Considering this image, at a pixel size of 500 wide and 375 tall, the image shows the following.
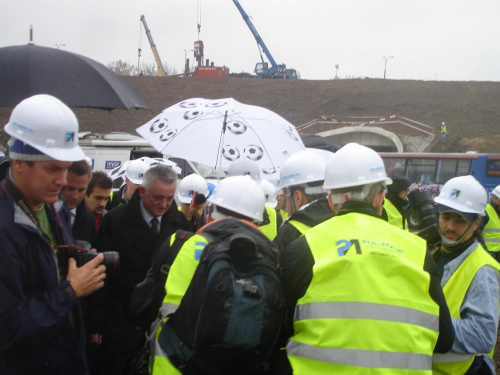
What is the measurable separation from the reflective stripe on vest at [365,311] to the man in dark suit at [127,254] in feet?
6.18

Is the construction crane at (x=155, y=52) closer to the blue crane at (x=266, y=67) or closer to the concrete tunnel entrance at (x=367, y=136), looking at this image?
the blue crane at (x=266, y=67)

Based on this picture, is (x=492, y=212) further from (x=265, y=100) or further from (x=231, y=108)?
(x=265, y=100)

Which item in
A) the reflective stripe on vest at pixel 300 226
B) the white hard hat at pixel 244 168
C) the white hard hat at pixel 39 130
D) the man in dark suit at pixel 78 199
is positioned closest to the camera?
the white hard hat at pixel 39 130

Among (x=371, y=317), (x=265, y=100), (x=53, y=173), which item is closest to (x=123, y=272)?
(x=53, y=173)

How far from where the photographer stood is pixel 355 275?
202 centimetres

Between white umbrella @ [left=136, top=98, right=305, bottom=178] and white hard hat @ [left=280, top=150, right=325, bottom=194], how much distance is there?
138 centimetres

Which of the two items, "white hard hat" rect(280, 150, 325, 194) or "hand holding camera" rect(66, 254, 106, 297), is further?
"white hard hat" rect(280, 150, 325, 194)

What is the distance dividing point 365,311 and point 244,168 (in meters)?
3.23

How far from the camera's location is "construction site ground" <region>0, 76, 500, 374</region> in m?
36.6

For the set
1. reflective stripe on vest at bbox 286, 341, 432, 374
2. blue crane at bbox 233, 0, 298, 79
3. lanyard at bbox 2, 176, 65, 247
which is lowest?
reflective stripe on vest at bbox 286, 341, 432, 374

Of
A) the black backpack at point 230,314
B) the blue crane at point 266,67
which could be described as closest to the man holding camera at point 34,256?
the black backpack at point 230,314

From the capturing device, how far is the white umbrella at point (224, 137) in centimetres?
533

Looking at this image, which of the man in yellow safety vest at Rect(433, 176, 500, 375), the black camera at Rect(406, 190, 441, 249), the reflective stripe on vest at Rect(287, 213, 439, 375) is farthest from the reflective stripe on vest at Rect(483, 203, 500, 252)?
the reflective stripe on vest at Rect(287, 213, 439, 375)

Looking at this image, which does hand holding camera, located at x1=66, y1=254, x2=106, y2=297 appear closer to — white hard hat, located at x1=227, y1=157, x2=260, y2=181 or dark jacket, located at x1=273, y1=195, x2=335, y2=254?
dark jacket, located at x1=273, y1=195, x2=335, y2=254
